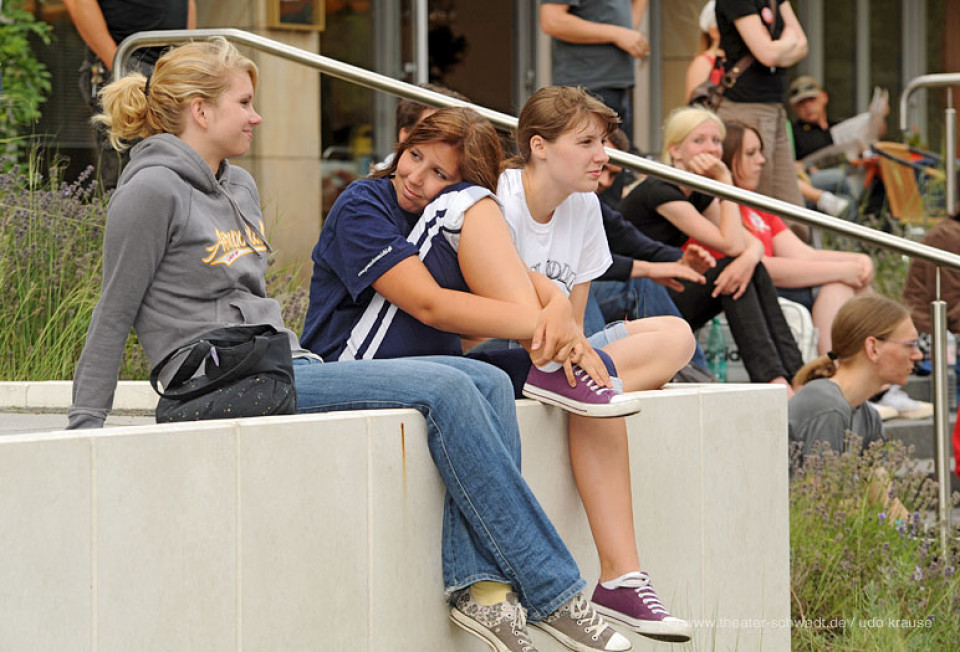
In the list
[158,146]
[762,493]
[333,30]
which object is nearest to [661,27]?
[333,30]

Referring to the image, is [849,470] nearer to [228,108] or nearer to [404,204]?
[404,204]

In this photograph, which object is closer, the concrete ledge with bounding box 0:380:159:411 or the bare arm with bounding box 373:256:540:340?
the bare arm with bounding box 373:256:540:340

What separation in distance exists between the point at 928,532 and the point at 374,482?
8.16 feet

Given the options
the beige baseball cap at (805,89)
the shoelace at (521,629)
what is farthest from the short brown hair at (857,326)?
the beige baseball cap at (805,89)

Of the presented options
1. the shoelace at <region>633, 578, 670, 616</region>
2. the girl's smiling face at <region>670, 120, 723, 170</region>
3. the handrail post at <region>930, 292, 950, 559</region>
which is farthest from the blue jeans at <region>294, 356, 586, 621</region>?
the girl's smiling face at <region>670, 120, 723, 170</region>

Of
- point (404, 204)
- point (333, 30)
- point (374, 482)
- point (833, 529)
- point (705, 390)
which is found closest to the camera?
point (374, 482)

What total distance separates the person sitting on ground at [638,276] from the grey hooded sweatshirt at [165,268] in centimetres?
251

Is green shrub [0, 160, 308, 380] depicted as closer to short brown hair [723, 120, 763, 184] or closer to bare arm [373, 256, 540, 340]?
bare arm [373, 256, 540, 340]

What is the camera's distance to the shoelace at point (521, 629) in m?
3.31

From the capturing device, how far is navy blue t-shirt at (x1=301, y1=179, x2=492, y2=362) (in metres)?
3.75

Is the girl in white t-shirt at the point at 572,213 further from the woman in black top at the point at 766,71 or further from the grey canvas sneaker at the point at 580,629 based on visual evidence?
the woman in black top at the point at 766,71

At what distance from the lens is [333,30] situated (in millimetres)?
10750

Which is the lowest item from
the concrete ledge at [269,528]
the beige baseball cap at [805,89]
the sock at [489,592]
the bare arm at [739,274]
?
the sock at [489,592]

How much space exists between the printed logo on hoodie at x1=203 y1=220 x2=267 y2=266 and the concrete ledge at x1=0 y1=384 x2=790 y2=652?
47 centimetres
